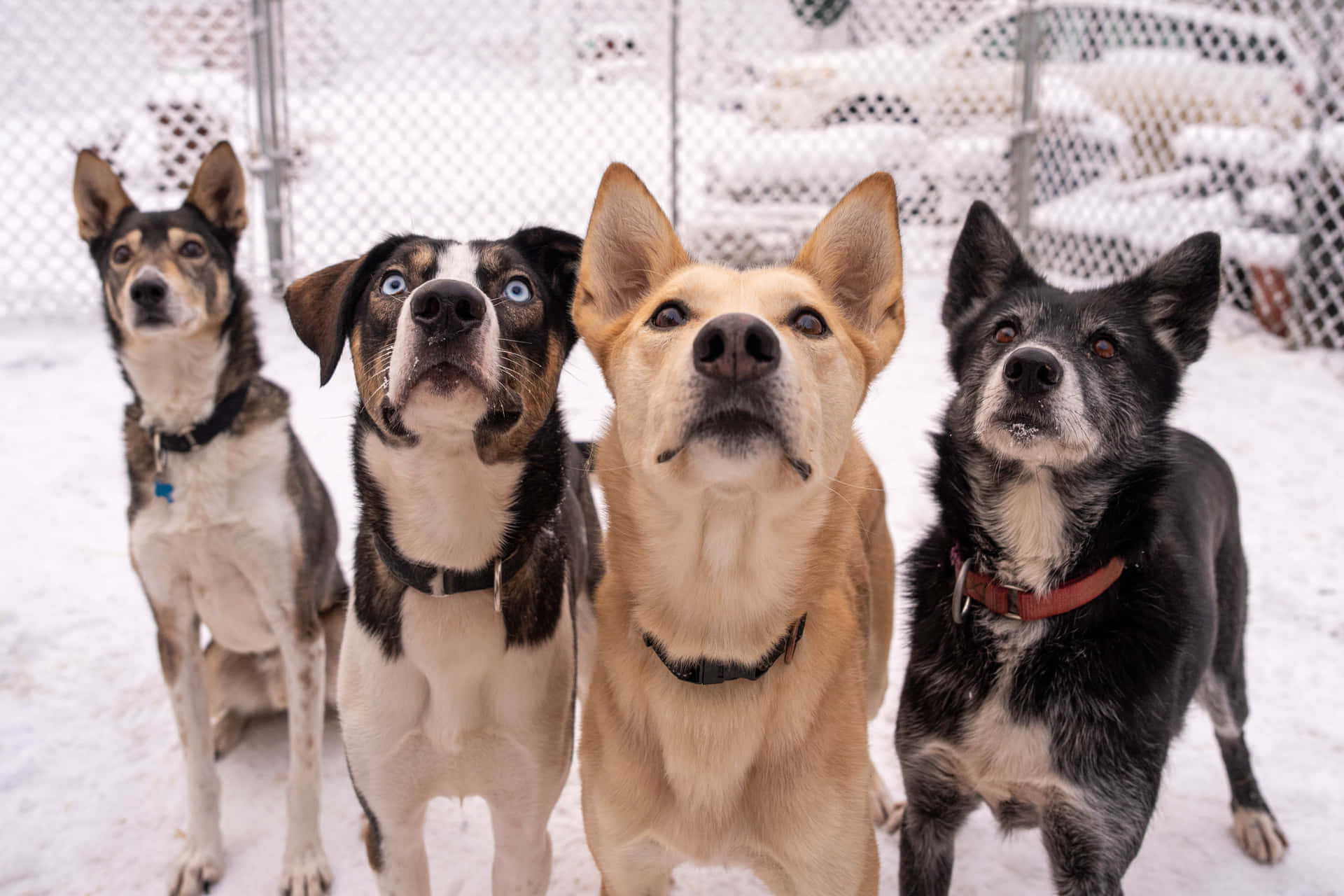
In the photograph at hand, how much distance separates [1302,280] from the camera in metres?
6.76

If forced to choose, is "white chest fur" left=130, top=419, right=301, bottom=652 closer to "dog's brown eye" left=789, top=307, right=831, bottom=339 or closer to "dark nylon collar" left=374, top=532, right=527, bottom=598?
"dark nylon collar" left=374, top=532, right=527, bottom=598

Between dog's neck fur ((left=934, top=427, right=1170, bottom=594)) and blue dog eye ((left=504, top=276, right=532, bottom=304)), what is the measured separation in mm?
1215

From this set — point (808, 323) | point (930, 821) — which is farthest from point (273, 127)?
point (930, 821)

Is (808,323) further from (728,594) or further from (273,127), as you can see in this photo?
(273,127)

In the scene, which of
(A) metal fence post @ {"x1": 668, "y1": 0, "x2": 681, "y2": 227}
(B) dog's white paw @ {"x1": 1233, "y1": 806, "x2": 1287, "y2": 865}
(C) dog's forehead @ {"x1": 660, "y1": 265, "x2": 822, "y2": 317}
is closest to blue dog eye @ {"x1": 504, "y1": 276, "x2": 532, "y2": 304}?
(C) dog's forehead @ {"x1": 660, "y1": 265, "x2": 822, "y2": 317}

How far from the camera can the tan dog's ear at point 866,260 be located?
2006 millimetres

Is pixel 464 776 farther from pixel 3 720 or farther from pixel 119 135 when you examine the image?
pixel 119 135

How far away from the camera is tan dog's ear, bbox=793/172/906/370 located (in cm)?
201

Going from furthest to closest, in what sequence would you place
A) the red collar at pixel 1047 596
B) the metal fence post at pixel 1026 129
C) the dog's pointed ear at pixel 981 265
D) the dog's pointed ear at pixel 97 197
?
the metal fence post at pixel 1026 129 < the dog's pointed ear at pixel 97 197 < the dog's pointed ear at pixel 981 265 < the red collar at pixel 1047 596

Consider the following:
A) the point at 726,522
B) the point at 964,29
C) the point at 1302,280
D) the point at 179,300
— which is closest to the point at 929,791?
the point at 726,522

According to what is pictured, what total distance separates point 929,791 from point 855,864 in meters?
0.40

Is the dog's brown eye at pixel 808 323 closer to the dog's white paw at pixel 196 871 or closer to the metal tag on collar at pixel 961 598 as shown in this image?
the metal tag on collar at pixel 961 598

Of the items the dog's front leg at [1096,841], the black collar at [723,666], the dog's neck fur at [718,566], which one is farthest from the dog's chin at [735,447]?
the dog's front leg at [1096,841]

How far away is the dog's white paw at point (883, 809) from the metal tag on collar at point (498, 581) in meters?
1.44
